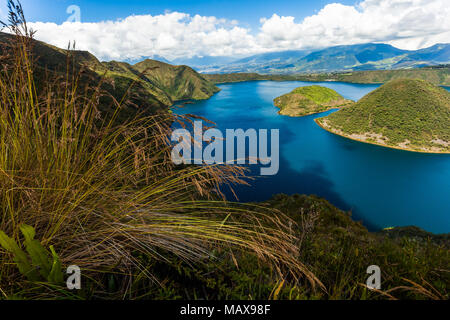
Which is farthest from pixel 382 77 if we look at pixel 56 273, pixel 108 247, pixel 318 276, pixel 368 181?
pixel 56 273

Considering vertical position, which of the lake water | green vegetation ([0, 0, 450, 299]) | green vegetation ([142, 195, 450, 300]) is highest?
green vegetation ([0, 0, 450, 299])

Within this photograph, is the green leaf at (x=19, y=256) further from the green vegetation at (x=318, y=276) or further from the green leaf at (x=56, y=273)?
the green vegetation at (x=318, y=276)

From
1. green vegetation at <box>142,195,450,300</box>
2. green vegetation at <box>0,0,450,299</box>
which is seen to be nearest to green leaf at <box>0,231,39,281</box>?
green vegetation at <box>0,0,450,299</box>

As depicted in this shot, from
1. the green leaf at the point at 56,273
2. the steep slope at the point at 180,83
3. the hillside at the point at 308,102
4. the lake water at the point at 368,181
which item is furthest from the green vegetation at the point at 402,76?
the green leaf at the point at 56,273

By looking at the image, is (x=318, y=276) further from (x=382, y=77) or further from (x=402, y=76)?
(x=402, y=76)

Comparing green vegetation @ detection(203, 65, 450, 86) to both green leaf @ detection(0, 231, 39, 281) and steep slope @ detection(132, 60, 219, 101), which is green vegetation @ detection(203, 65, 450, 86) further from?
green leaf @ detection(0, 231, 39, 281)
